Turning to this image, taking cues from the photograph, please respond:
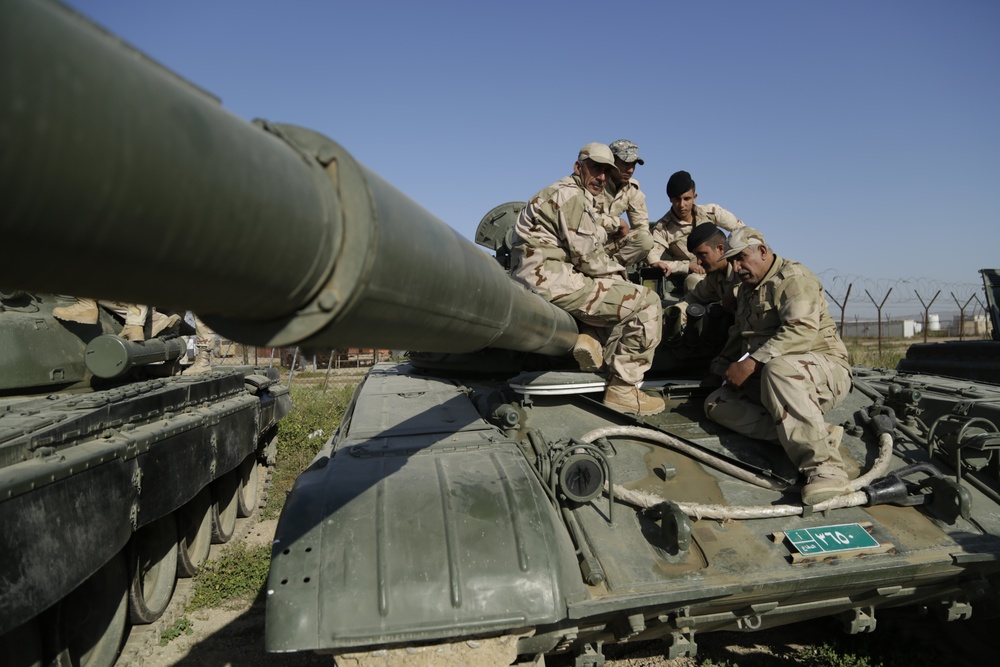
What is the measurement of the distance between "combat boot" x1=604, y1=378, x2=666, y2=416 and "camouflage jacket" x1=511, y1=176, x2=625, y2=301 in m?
0.66

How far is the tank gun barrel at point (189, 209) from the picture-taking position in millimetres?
878

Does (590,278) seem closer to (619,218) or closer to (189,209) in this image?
(619,218)

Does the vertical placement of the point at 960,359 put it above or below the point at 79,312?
below

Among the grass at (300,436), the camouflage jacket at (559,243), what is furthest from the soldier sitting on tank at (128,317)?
the camouflage jacket at (559,243)

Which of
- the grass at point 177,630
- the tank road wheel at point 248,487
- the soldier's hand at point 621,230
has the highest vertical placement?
the soldier's hand at point 621,230

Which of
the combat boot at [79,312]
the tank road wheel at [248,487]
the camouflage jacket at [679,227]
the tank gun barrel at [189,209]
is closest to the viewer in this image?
the tank gun barrel at [189,209]

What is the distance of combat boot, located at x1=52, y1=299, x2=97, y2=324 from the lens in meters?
6.07

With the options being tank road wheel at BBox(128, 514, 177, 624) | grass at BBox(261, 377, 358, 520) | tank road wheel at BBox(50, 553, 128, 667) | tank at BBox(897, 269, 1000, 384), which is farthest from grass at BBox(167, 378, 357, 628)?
tank at BBox(897, 269, 1000, 384)

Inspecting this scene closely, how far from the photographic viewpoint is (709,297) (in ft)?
17.3

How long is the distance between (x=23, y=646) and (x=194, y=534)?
9.47ft

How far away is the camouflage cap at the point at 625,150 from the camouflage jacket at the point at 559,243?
2.35ft

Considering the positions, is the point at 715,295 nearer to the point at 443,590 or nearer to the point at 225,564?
the point at 443,590

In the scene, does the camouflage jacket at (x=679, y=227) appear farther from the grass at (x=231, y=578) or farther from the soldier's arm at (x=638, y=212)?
the grass at (x=231, y=578)

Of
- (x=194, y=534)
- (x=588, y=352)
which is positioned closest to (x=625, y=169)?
(x=588, y=352)
